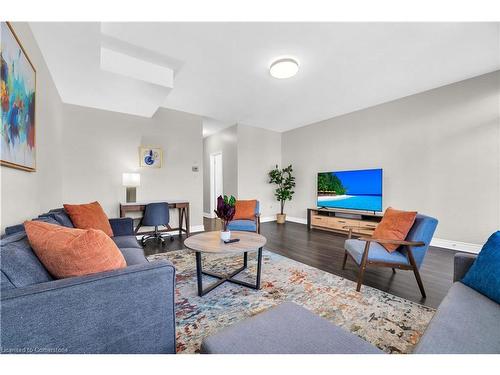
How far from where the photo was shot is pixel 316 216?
4.70m

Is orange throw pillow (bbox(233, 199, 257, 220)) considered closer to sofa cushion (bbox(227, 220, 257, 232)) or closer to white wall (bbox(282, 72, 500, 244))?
sofa cushion (bbox(227, 220, 257, 232))

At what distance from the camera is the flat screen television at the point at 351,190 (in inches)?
157

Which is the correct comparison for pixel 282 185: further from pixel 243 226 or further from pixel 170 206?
pixel 170 206

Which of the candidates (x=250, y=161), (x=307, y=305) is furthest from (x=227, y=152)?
(x=307, y=305)

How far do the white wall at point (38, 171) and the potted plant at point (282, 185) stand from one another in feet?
14.6

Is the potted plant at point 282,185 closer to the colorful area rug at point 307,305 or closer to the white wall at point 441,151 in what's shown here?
the white wall at point 441,151

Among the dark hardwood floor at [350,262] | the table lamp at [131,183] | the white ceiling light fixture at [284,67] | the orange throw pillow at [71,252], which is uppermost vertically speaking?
the white ceiling light fixture at [284,67]

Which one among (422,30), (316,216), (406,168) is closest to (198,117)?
(316,216)

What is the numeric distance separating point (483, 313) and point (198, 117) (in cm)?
485

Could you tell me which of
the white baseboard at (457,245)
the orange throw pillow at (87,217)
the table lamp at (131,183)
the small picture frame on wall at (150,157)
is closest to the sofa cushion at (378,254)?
the white baseboard at (457,245)

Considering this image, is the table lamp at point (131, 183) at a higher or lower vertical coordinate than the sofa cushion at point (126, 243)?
higher

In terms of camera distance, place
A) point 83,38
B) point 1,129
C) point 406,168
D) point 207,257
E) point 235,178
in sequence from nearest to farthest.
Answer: point 1,129, point 83,38, point 207,257, point 406,168, point 235,178

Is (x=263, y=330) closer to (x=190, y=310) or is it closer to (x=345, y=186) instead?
(x=190, y=310)

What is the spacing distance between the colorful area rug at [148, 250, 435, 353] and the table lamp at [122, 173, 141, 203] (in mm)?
1993
